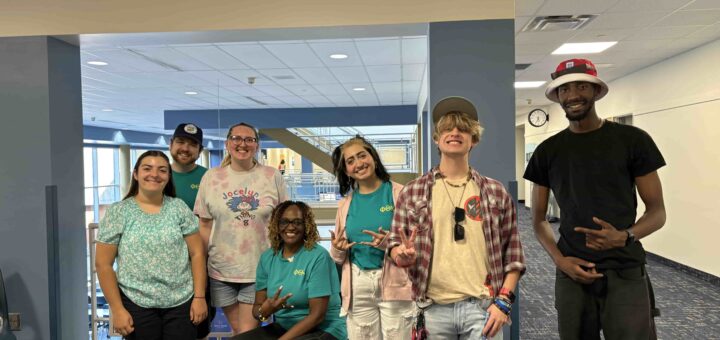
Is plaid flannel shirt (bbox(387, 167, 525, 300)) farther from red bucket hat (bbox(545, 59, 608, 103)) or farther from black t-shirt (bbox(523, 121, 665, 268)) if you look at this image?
red bucket hat (bbox(545, 59, 608, 103))

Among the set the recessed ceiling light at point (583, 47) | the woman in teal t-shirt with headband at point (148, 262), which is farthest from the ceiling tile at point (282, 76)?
the woman in teal t-shirt with headband at point (148, 262)

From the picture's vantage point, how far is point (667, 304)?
4703mm

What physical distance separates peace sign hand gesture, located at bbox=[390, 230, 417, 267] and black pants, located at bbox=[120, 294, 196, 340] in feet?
3.80

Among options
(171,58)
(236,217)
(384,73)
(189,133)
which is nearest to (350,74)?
(384,73)

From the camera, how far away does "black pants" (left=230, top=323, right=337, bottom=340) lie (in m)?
2.30

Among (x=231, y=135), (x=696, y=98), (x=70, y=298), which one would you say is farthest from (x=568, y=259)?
(x=696, y=98)

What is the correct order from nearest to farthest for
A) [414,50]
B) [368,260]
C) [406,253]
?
[406,253]
[368,260]
[414,50]

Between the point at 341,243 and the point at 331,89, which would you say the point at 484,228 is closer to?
the point at 341,243

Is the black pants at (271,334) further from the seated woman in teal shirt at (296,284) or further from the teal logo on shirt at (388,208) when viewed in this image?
the teal logo on shirt at (388,208)

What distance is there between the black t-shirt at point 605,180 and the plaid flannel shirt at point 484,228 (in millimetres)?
339

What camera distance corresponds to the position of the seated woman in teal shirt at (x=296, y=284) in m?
2.29

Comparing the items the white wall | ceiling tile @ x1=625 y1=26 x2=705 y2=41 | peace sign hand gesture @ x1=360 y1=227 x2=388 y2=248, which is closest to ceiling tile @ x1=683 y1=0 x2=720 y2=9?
ceiling tile @ x1=625 y1=26 x2=705 y2=41

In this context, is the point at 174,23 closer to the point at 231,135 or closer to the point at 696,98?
the point at 231,135

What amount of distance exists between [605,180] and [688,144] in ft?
16.2
